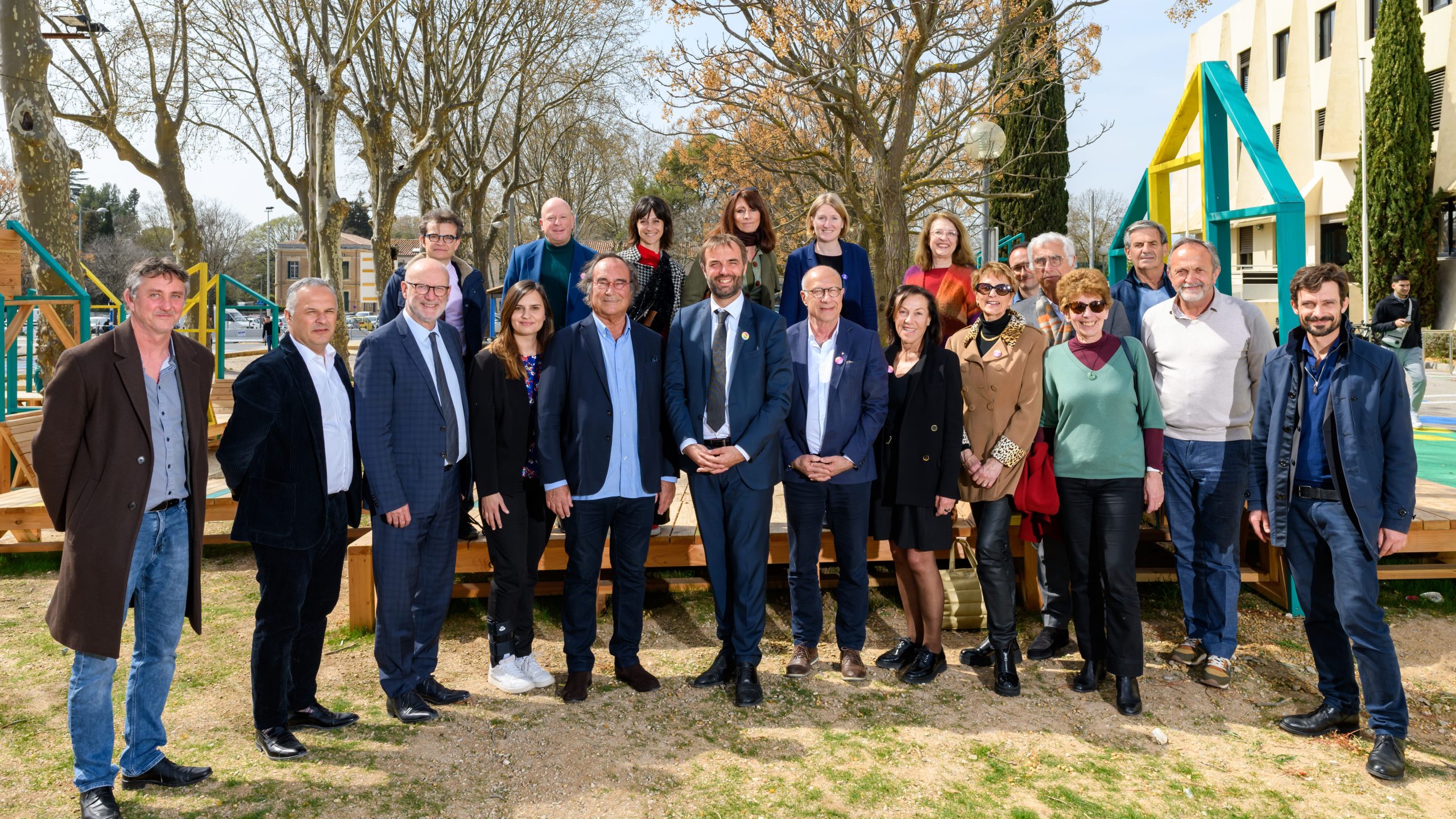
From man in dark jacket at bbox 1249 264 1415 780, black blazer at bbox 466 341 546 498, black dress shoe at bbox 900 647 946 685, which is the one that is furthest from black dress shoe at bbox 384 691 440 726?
man in dark jacket at bbox 1249 264 1415 780

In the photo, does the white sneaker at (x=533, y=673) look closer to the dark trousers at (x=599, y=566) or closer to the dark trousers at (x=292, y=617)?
the dark trousers at (x=599, y=566)

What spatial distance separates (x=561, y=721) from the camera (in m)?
3.99

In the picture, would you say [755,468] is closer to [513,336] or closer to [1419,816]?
[513,336]

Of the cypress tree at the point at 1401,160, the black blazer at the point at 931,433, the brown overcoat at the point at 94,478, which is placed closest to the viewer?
the brown overcoat at the point at 94,478

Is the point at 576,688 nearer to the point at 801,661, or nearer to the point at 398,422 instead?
the point at 801,661

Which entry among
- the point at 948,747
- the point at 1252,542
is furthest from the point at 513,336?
the point at 1252,542

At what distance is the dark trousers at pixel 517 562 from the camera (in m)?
4.21

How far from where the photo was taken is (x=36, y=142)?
33.7 ft

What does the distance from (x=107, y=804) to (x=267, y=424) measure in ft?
4.63

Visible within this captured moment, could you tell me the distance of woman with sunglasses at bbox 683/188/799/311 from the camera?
4.75 metres

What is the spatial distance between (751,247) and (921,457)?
1.53 m

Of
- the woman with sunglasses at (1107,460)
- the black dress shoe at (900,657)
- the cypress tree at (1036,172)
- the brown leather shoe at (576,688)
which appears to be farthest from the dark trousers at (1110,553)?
the cypress tree at (1036,172)

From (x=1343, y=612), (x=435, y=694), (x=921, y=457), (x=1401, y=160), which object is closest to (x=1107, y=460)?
(x=921, y=457)

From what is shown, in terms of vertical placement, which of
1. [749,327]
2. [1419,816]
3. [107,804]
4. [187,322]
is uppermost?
[187,322]
